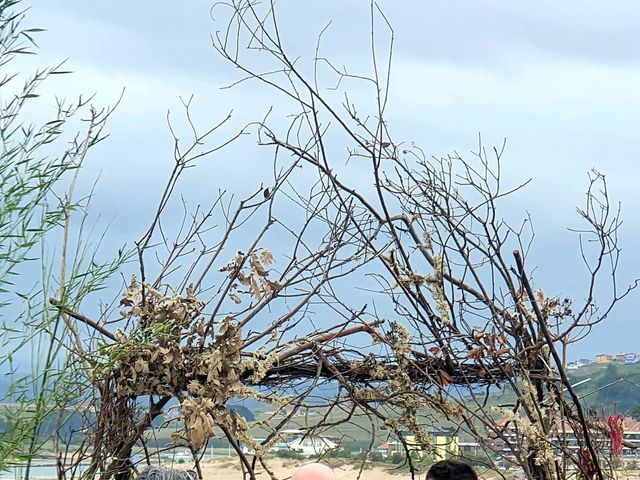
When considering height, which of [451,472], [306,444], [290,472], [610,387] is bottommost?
[451,472]

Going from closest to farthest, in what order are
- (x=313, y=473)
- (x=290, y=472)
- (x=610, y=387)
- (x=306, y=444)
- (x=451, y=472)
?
(x=451, y=472) < (x=313, y=473) < (x=290, y=472) < (x=306, y=444) < (x=610, y=387)

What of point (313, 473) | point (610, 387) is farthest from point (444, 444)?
point (313, 473)

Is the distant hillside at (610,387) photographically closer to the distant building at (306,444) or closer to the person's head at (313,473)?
the distant building at (306,444)

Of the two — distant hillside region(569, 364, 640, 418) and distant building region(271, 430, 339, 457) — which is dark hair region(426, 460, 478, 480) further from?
distant hillside region(569, 364, 640, 418)

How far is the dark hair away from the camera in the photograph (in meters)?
3.04

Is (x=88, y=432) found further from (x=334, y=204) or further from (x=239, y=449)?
(x=334, y=204)

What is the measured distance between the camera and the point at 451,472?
3.05 meters


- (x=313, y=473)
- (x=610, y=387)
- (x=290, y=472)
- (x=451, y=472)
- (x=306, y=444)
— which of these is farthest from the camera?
(x=610, y=387)

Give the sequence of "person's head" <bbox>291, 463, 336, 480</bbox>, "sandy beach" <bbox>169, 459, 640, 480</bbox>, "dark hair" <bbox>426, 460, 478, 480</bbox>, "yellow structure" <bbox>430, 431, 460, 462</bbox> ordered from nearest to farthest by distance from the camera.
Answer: "dark hair" <bbox>426, 460, 478, 480</bbox> → "person's head" <bbox>291, 463, 336, 480</bbox> → "sandy beach" <bbox>169, 459, 640, 480</bbox> → "yellow structure" <bbox>430, 431, 460, 462</bbox>

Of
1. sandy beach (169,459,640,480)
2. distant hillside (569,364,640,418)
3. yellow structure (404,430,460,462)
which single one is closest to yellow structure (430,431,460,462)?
yellow structure (404,430,460,462)

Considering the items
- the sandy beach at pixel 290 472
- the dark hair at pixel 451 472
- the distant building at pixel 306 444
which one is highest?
the distant building at pixel 306 444

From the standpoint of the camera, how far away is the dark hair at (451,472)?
9.96ft

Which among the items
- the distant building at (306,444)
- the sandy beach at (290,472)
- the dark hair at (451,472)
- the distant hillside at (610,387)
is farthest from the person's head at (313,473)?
the distant hillside at (610,387)

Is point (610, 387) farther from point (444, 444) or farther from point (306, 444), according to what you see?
point (306, 444)
